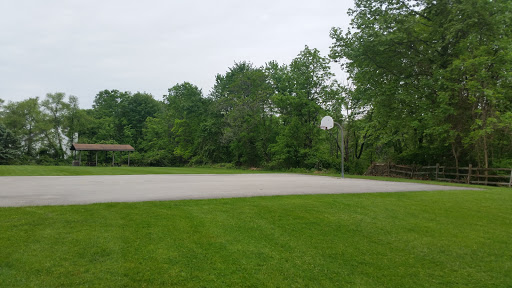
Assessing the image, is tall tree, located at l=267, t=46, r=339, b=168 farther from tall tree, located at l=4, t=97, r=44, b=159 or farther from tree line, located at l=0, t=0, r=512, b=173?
tall tree, located at l=4, t=97, r=44, b=159

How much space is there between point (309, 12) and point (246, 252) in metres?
20.0

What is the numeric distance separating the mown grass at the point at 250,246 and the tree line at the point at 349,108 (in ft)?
45.8

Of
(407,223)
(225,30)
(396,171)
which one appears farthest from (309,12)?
(407,223)

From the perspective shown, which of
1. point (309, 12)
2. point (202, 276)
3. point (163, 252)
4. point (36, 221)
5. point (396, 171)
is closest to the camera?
point (202, 276)

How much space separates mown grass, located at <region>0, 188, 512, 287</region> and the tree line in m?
14.0

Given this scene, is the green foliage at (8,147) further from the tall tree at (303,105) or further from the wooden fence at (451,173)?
the wooden fence at (451,173)

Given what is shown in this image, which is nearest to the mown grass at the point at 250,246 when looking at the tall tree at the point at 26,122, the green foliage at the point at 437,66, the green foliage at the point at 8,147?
the green foliage at the point at 437,66

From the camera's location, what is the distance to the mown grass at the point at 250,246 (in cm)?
321

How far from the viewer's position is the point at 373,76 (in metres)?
20.7

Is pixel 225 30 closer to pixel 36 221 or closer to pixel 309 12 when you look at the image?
pixel 309 12

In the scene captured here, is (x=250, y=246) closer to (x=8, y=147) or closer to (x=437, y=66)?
(x=437, y=66)

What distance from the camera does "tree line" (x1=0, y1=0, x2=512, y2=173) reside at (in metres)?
16.9

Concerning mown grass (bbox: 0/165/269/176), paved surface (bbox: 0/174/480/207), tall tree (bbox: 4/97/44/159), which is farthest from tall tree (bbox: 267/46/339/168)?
tall tree (bbox: 4/97/44/159)

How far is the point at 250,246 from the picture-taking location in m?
4.07
